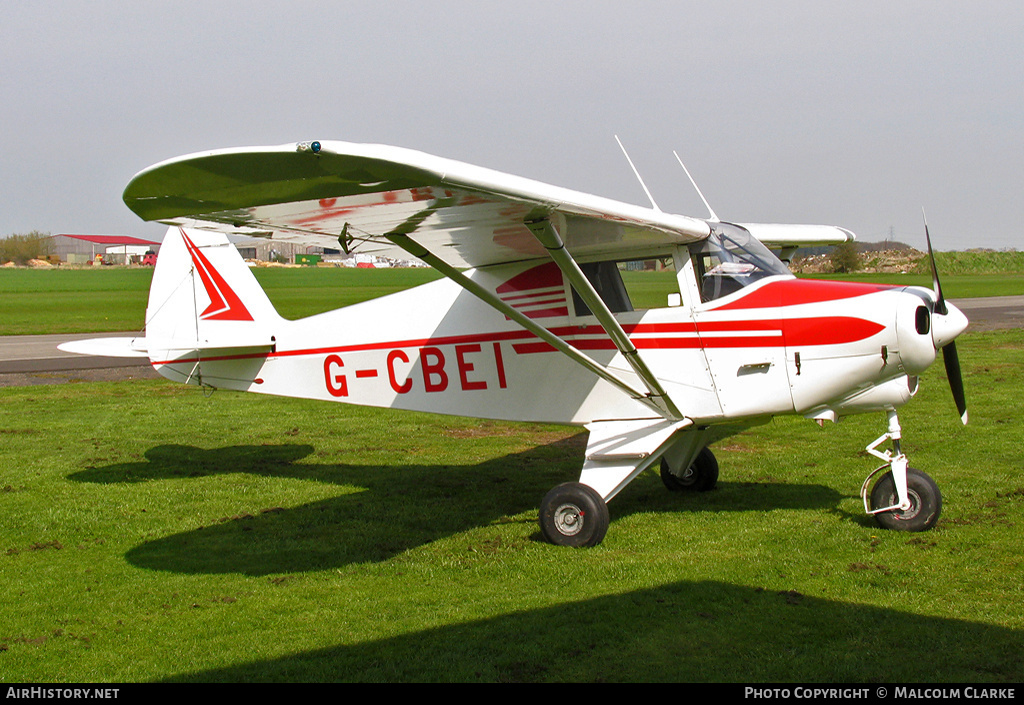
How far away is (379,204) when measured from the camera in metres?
4.83

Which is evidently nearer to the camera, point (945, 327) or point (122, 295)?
point (945, 327)

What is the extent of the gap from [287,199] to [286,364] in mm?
3938

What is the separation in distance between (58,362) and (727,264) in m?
16.8

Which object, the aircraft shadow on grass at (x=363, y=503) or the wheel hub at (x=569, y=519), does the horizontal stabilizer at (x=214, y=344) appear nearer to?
the aircraft shadow on grass at (x=363, y=503)

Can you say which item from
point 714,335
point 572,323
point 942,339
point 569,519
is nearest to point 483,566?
point 569,519

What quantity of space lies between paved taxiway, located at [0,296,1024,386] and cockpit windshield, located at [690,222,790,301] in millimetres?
13470

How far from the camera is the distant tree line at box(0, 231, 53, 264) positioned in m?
108

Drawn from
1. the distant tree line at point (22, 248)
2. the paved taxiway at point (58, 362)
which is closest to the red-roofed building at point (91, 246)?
the distant tree line at point (22, 248)

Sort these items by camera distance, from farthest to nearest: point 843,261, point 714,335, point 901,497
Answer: point 843,261, point 714,335, point 901,497

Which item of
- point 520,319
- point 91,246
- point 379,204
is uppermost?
point 91,246

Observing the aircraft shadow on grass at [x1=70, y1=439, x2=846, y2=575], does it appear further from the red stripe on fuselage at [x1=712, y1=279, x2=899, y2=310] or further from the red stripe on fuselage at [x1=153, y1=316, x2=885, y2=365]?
the red stripe on fuselage at [x1=712, y1=279, x2=899, y2=310]

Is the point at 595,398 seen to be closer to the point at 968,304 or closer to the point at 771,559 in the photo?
the point at 771,559

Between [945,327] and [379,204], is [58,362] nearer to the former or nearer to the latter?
[379,204]
